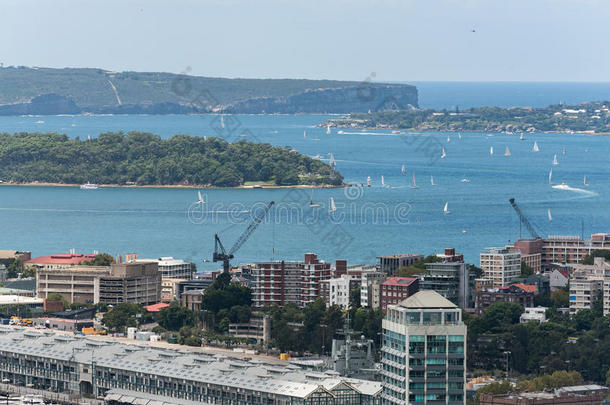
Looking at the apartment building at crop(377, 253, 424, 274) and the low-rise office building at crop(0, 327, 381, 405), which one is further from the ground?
the apartment building at crop(377, 253, 424, 274)

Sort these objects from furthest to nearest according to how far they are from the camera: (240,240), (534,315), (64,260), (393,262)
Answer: (240,240) → (64,260) → (393,262) → (534,315)

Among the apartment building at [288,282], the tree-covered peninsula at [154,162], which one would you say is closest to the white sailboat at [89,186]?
the tree-covered peninsula at [154,162]

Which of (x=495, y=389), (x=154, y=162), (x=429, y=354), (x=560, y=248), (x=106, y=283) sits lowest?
(x=495, y=389)

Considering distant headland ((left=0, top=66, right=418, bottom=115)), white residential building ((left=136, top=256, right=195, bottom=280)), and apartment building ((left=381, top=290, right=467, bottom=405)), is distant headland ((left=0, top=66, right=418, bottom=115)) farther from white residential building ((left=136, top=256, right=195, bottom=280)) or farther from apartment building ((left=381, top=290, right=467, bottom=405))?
apartment building ((left=381, top=290, right=467, bottom=405))

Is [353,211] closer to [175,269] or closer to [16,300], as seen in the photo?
[175,269]

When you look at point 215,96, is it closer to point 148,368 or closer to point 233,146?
point 233,146

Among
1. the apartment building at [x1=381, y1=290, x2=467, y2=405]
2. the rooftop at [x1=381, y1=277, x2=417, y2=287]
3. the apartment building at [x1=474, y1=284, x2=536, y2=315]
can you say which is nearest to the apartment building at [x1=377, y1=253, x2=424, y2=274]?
the apartment building at [x1=474, y1=284, x2=536, y2=315]

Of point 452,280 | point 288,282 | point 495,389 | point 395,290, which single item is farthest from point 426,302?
point 288,282
